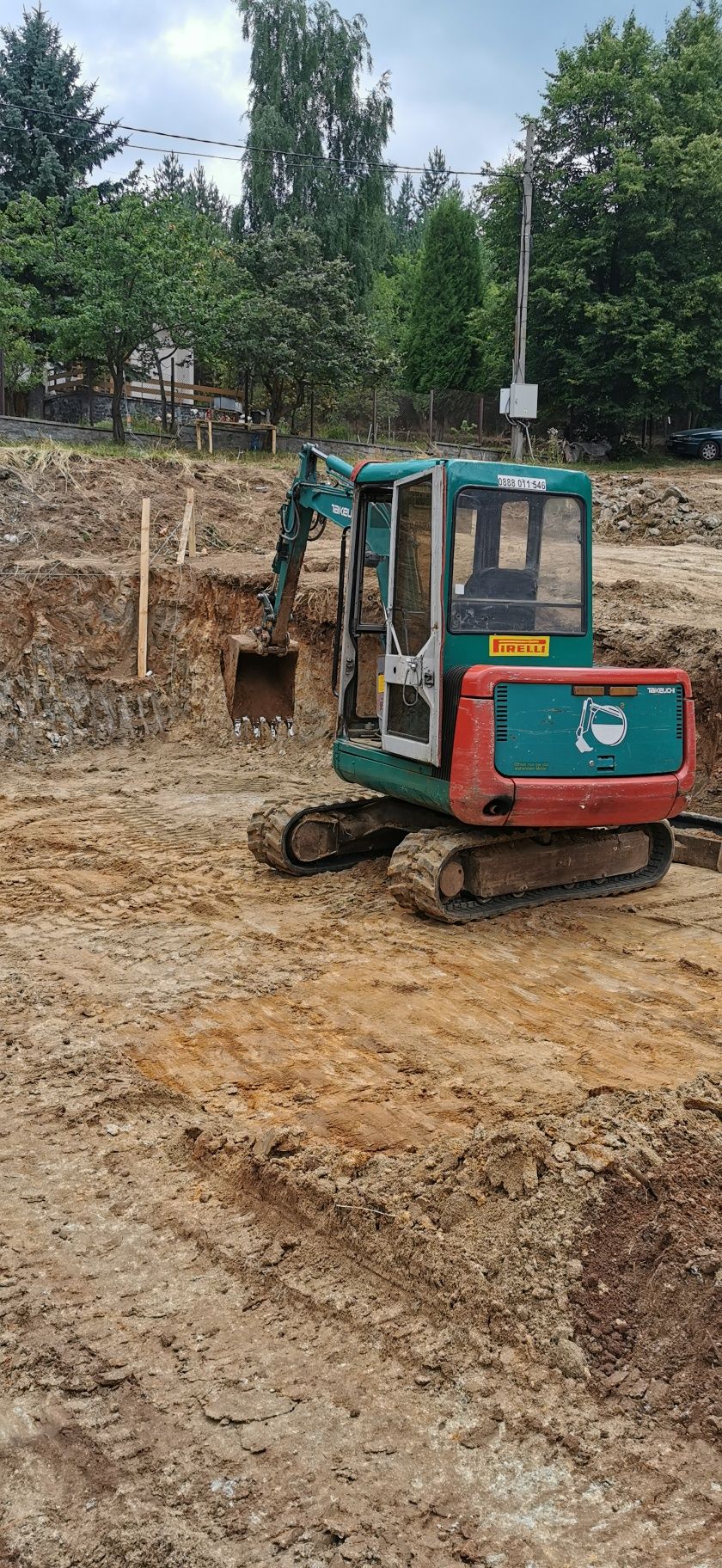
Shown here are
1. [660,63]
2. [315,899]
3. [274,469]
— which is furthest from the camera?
[660,63]

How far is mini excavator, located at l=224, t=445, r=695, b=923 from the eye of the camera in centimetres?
677

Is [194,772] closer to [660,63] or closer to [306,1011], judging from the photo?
[306,1011]

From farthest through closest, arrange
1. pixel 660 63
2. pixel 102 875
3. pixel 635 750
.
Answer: pixel 660 63 → pixel 102 875 → pixel 635 750

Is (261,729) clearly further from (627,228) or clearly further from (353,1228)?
(627,228)

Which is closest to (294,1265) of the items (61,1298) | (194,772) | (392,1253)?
(392,1253)

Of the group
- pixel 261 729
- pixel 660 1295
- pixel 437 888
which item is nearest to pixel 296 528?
pixel 437 888

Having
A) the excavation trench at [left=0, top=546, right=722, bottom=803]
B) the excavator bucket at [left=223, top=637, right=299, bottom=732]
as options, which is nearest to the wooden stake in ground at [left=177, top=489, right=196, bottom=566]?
the excavation trench at [left=0, top=546, right=722, bottom=803]

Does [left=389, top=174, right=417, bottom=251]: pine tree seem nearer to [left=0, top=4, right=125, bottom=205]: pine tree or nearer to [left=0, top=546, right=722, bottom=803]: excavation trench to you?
[left=0, top=4, right=125, bottom=205]: pine tree

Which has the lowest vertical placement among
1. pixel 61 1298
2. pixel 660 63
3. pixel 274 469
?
pixel 61 1298

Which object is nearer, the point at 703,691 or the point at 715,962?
the point at 715,962

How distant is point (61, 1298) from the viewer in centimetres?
372

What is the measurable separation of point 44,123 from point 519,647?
31.8 meters

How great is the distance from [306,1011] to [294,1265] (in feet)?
6.88

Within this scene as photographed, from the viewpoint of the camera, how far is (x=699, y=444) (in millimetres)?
Result: 26078
